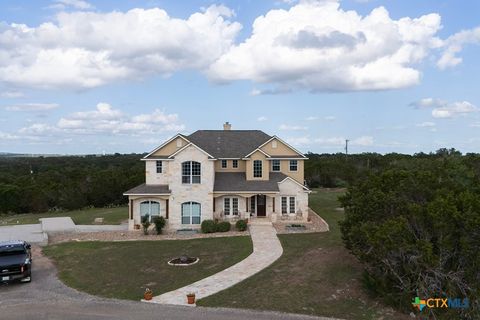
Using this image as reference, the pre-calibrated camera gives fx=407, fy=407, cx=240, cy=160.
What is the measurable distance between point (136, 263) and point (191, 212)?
9.59m

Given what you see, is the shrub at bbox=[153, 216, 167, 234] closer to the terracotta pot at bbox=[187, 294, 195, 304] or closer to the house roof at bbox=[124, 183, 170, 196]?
the house roof at bbox=[124, 183, 170, 196]

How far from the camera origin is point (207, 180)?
1225 inches

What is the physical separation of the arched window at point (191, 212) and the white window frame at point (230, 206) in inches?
90.3

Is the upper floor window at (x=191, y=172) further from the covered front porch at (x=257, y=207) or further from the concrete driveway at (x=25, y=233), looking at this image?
the concrete driveway at (x=25, y=233)

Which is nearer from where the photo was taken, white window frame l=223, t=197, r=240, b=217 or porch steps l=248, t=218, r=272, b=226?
porch steps l=248, t=218, r=272, b=226

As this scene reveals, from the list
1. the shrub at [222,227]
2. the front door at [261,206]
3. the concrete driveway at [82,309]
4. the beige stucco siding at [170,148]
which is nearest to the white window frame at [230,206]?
the front door at [261,206]

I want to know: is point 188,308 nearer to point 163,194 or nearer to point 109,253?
point 109,253

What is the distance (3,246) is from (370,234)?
17.5 metres

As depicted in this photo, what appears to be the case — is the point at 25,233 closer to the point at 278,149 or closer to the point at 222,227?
the point at 222,227

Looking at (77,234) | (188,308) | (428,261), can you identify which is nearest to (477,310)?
(428,261)

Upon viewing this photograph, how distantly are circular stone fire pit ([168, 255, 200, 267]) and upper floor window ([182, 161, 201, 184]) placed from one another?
9.53 meters

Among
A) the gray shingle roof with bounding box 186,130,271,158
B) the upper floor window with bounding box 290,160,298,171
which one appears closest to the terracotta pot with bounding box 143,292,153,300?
the gray shingle roof with bounding box 186,130,271,158

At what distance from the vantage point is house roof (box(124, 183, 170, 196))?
3069cm

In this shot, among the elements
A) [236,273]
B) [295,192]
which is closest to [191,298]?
[236,273]
